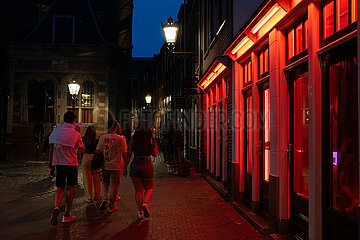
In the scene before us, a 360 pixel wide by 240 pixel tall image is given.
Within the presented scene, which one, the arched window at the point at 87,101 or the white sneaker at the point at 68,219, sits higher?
the arched window at the point at 87,101

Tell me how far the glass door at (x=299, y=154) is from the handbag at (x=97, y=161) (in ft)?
12.7

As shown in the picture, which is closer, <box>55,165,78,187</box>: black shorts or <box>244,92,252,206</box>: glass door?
<box>55,165,78,187</box>: black shorts

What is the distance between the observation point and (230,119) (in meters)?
8.49

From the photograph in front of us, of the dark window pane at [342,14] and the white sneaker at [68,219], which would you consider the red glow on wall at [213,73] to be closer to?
the white sneaker at [68,219]

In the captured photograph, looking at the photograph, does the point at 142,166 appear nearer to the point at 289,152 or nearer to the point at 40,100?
the point at 289,152

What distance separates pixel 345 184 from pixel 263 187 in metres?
2.80

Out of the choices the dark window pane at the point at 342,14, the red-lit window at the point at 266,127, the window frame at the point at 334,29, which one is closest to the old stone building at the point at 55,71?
the red-lit window at the point at 266,127

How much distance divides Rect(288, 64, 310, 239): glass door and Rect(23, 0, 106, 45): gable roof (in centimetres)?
2091

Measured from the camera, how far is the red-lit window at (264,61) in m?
6.15

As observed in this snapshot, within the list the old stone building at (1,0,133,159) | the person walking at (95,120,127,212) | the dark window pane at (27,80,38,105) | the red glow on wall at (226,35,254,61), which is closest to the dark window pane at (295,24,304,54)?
the red glow on wall at (226,35,254,61)

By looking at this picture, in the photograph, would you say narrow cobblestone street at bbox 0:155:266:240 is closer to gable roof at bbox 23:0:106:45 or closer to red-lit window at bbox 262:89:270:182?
red-lit window at bbox 262:89:270:182

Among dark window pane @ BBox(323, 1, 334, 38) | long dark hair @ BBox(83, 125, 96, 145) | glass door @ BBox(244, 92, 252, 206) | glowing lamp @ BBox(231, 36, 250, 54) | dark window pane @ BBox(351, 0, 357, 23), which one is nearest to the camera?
dark window pane @ BBox(351, 0, 357, 23)

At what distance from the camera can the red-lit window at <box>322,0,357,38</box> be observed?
137 inches

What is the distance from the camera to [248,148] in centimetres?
743
